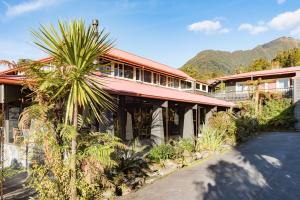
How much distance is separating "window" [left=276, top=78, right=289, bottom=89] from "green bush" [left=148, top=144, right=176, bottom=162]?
2653cm

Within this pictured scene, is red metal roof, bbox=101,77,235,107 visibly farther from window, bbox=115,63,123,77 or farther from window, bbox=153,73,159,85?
window, bbox=153,73,159,85

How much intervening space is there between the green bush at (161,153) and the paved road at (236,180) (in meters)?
0.99

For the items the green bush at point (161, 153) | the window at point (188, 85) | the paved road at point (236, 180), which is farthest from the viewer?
the window at point (188, 85)

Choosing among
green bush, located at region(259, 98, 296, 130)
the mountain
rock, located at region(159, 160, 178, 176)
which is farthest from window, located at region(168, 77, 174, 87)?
the mountain

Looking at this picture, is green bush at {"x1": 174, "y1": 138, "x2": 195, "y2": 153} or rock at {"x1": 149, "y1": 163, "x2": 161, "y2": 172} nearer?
rock at {"x1": 149, "y1": 163, "x2": 161, "y2": 172}

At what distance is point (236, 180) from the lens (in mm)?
10547

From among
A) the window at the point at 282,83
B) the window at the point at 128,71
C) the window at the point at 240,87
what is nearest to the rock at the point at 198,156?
the window at the point at 128,71

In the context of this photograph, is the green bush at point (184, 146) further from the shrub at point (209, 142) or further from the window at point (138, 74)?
the window at point (138, 74)

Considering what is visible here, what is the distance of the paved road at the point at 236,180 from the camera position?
354 inches

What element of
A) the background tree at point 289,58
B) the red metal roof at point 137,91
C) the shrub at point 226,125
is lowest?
the shrub at point 226,125

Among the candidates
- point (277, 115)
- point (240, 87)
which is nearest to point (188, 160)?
point (277, 115)

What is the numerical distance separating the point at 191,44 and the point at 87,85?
2872 centimetres

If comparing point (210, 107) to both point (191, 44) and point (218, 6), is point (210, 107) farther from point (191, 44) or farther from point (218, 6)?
point (191, 44)

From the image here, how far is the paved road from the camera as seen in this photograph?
8.99 meters
